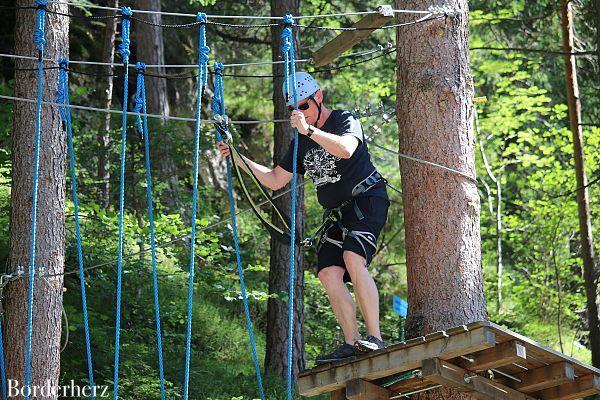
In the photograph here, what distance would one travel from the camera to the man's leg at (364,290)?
195 inches

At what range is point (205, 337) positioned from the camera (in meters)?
10.6

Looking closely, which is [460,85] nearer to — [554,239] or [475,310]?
[475,310]

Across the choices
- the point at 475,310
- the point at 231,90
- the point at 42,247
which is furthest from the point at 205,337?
the point at 475,310

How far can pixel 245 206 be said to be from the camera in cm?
1490

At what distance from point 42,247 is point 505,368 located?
324 centimetres

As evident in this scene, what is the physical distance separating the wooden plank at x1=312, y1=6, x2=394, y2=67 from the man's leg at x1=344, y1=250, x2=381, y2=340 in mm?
1443

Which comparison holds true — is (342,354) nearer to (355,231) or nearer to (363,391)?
(363,391)

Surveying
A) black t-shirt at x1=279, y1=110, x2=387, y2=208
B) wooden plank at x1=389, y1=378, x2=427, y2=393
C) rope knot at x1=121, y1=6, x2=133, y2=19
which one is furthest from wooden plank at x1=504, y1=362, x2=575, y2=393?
rope knot at x1=121, y1=6, x2=133, y2=19

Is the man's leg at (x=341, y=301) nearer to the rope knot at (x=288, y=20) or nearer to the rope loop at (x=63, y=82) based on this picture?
the rope knot at (x=288, y=20)

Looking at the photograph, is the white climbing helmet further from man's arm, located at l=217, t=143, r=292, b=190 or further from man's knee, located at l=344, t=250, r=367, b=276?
man's knee, located at l=344, t=250, r=367, b=276

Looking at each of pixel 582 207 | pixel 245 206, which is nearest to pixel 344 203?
pixel 582 207

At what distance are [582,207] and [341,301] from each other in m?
6.17

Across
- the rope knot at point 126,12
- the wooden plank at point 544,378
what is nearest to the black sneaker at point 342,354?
the wooden plank at point 544,378

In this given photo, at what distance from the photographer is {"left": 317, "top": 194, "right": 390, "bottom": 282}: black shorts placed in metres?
5.10
